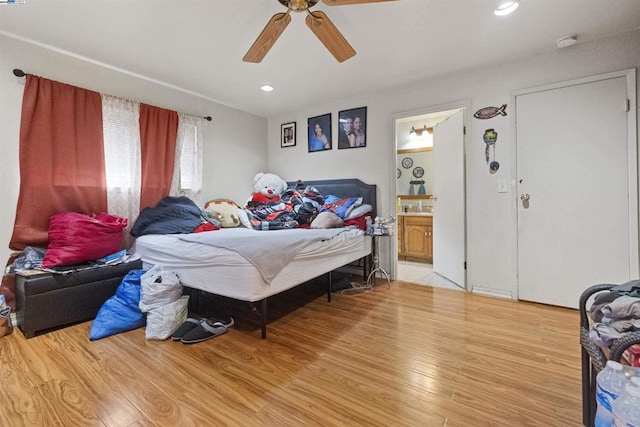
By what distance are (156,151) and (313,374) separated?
2952mm

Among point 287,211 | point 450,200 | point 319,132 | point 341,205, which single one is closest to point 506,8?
point 450,200

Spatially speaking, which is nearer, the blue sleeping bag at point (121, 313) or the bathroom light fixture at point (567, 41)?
the blue sleeping bag at point (121, 313)

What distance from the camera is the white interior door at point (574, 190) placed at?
2.38 meters

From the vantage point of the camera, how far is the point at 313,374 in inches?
64.7

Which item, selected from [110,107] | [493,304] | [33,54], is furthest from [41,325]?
[493,304]

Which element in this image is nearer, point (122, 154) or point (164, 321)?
point (164, 321)

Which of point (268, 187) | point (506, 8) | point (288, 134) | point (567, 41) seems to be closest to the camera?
point (506, 8)

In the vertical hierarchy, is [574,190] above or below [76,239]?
above

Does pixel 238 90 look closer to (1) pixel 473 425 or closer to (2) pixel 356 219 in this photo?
(2) pixel 356 219

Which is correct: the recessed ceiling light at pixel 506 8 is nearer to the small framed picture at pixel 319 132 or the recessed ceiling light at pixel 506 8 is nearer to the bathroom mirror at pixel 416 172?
the small framed picture at pixel 319 132

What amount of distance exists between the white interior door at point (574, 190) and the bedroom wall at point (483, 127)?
0.12 metres

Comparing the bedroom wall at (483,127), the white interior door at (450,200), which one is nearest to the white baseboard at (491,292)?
the bedroom wall at (483,127)

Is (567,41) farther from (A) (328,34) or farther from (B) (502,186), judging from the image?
(A) (328,34)

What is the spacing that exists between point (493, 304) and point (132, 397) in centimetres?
299
